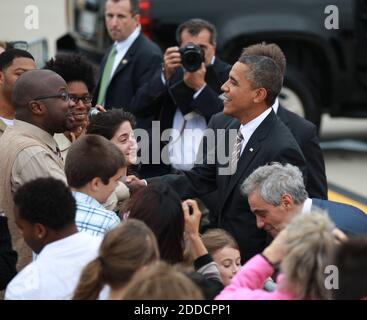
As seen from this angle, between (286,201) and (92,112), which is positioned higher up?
(92,112)

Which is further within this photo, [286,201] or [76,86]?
[76,86]

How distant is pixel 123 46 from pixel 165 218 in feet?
13.5

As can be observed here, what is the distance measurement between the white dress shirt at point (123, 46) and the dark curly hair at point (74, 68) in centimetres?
141

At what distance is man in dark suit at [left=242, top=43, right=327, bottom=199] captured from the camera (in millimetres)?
6348

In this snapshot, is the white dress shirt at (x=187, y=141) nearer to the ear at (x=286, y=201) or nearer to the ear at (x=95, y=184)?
the ear at (x=286, y=201)

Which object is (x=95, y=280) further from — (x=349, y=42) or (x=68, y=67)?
(x=349, y=42)

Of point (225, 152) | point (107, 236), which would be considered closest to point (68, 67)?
point (225, 152)

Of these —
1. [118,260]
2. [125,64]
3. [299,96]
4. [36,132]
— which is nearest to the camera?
[118,260]

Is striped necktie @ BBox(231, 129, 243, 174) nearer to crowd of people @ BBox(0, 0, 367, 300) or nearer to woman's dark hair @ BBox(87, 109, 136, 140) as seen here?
crowd of people @ BBox(0, 0, 367, 300)

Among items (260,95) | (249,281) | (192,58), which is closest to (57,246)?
(249,281)

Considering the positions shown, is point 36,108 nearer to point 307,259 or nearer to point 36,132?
point 36,132

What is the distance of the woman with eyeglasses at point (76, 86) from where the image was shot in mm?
6395

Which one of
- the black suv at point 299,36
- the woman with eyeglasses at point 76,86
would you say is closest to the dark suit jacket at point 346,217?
the woman with eyeglasses at point 76,86

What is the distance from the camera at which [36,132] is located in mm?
5441
